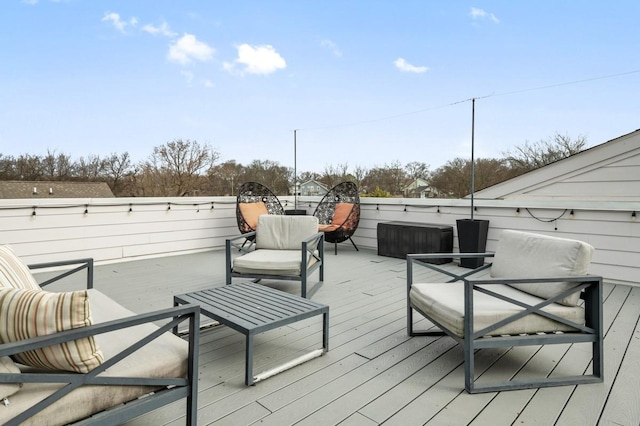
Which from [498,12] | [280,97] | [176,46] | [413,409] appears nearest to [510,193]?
[498,12]

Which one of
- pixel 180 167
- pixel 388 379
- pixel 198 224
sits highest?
pixel 180 167

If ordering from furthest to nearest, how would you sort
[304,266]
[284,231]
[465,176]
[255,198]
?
[255,198] → [465,176] → [284,231] → [304,266]

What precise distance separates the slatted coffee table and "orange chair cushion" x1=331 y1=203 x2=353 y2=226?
138 inches

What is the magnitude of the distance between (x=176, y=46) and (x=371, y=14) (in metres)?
3.80

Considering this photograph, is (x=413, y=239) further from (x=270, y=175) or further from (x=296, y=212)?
(x=270, y=175)

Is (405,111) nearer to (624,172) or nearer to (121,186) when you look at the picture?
(624,172)

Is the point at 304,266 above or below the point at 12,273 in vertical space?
below

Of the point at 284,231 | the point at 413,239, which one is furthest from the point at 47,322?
the point at 413,239

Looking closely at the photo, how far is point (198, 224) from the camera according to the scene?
619cm

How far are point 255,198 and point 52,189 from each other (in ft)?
9.41

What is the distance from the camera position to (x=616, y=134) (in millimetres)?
4738

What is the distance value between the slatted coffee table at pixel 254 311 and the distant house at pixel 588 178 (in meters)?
3.86

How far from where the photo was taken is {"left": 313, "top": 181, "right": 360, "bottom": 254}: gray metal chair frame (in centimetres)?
598

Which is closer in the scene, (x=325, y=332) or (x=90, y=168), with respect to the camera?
(x=325, y=332)
